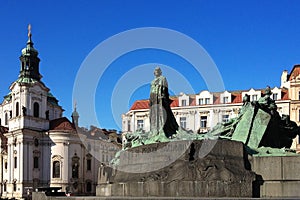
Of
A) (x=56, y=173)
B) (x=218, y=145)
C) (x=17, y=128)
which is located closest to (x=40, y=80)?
(x=17, y=128)

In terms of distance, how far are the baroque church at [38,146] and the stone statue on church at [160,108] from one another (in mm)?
50122

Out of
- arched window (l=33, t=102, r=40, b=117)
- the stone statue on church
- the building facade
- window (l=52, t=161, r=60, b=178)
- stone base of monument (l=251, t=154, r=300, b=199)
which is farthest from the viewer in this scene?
arched window (l=33, t=102, r=40, b=117)

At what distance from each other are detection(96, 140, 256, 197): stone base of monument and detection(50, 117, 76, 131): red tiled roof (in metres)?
59.1

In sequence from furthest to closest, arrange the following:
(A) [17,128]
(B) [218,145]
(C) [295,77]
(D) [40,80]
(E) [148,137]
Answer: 1. (D) [40,80]
2. (A) [17,128]
3. (C) [295,77]
4. (E) [148,137]
5. (B) [218,145]

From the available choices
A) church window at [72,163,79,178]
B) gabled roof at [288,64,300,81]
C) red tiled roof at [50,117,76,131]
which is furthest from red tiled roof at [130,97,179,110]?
gabled roof at [288,64,300,81]

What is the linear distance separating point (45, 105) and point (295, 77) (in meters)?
37.8

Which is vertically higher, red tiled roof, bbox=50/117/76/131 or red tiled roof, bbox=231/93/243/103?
red tiled roof, bbox=231/93/243/103

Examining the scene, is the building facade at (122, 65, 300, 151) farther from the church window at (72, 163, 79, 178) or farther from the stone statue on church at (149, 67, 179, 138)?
the stone statue on church at (149, 67, 179, 138)

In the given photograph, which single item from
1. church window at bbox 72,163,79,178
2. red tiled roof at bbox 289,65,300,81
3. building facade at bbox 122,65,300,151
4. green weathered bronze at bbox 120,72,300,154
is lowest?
church window at bbox 72,163,79,178

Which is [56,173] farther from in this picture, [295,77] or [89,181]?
[295,77]

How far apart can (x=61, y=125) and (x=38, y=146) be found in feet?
15.6

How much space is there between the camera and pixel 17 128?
70.8m

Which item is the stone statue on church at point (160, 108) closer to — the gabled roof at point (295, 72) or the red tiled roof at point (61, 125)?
the gabled roof at point (295, 72)

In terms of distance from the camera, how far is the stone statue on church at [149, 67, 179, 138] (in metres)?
17.3
